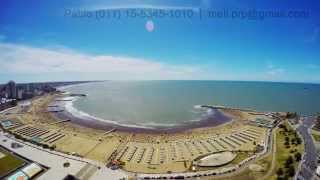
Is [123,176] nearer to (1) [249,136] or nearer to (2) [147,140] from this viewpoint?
(2) [147,140]

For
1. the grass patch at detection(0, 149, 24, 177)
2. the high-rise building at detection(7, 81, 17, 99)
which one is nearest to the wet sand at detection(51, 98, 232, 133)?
the grass patch at detection(0, 149, 24, 177)

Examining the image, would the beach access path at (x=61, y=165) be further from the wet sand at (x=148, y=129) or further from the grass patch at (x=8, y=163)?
the wet sand at (x=148, y=129)

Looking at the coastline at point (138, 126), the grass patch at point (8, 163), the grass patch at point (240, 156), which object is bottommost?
the grass patch at point (240, 156)

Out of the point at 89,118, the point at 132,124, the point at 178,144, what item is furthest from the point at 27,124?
the point at 178,144

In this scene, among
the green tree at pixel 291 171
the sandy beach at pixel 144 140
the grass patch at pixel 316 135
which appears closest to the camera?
the green tree at pixel 291 171

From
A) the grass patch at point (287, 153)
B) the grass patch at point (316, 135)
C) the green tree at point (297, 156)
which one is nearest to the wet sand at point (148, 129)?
the grass patch at point (287, 153)

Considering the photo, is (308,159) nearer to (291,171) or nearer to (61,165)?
(291,171)
